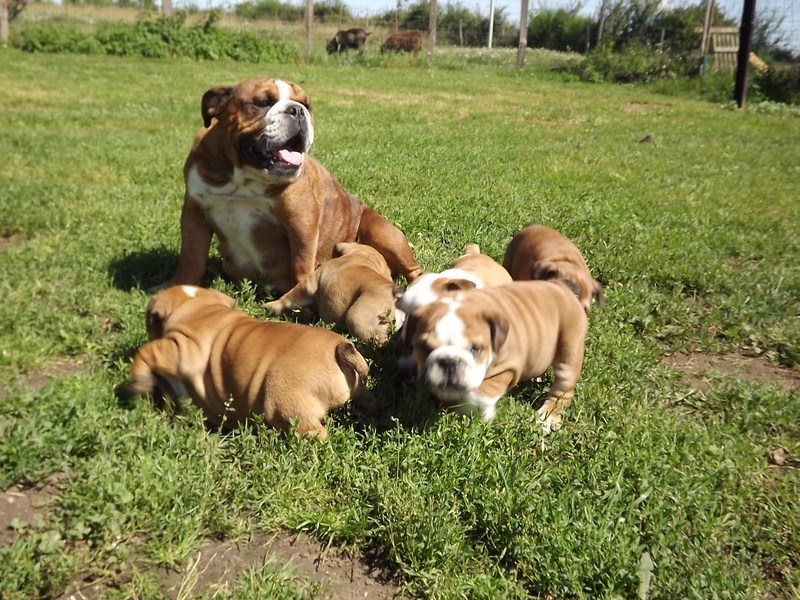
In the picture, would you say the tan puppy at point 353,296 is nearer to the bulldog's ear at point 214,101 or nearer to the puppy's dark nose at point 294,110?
the puppy's dark nose at point 294,110

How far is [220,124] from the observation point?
4.74 m

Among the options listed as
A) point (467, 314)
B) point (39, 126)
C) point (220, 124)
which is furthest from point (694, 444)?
point (39, 126)

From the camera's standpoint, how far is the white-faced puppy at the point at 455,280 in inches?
159

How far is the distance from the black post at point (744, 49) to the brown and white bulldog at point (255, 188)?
14713 millimetres

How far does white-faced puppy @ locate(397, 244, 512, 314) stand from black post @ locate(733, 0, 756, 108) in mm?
14204

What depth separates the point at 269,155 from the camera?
4559 millimetres

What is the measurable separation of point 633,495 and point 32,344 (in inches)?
129

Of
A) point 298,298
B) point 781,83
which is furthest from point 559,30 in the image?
point 298,298

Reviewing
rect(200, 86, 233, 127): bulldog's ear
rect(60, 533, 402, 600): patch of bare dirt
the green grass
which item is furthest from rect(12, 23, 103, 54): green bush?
rect(60, 533, 402, 600): patch of bare dirt

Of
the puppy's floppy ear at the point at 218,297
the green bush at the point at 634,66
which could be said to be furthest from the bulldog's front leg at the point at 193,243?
the green bush at the point at 634,66

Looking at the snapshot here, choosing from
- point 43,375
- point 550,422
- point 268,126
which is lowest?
point 550,422

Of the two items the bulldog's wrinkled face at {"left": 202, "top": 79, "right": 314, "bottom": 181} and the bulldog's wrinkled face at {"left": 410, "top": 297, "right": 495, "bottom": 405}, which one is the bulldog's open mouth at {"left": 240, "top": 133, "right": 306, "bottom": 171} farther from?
the bulldog's wrinkled face at {"left": 410, "top": 297, "right": 495, "bottom": 405}

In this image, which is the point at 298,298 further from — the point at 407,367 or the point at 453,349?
the point at 453,349

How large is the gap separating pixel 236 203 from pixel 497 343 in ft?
7.33
